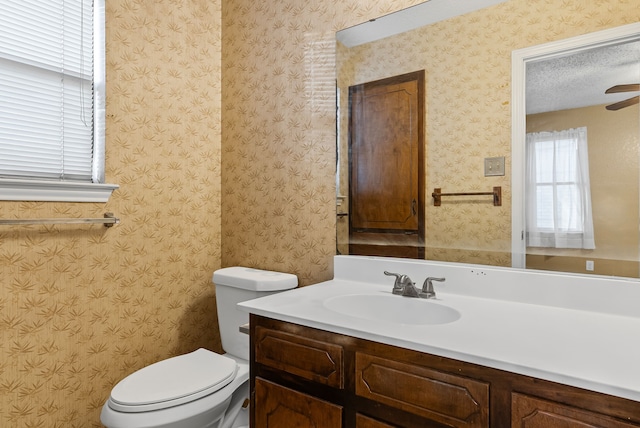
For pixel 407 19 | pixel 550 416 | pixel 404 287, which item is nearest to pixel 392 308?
pixel 404 287

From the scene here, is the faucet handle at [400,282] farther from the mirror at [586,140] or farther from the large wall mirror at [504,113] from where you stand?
the mirror at [586,140]

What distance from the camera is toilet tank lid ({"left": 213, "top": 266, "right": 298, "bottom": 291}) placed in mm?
1661

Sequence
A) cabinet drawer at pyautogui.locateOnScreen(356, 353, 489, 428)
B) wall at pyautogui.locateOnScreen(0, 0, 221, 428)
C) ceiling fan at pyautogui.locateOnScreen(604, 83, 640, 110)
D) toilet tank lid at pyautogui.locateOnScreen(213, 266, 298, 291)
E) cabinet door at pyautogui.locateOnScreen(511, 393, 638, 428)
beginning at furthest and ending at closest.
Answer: toilet tank lid at pyautogui.locateOnScreen(213, 266, 298, 291) < wall at pyautogui.locateOnScreen(0, 0, 221, 428) < ceiling fan at pyautogui.locateOnScreen(604, 83, 640, 110) < cabinet drawer at pyautogui.locateOnScreen(356, 353, 489, 428) < cabinet door at pyautogui.locateOnScreen(511, 393, 638, 428)

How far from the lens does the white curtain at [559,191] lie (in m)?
1.13

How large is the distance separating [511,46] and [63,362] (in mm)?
2054

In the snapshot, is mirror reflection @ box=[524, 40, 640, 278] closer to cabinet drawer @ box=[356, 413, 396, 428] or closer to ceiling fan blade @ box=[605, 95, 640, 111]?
ceiling fan blade @ box=[605, 95, 640, 111]

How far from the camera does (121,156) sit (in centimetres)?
169

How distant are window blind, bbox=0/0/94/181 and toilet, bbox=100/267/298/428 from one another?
83 centimetres

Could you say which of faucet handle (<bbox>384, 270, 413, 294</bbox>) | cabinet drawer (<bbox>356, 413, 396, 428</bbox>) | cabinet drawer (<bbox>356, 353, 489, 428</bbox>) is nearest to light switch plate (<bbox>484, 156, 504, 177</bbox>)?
faucet handle (<bbox>384, 270, 413, 294</bbox>)

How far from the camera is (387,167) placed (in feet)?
5.05

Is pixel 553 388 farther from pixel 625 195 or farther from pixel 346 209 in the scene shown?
pixel 346 209

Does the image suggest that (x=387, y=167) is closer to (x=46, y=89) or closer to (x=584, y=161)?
(x=584, y=161)

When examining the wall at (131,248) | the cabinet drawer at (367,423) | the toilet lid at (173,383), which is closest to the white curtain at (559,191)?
the cabinet drawer at (367,423)

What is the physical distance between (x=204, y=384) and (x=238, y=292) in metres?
0.45
